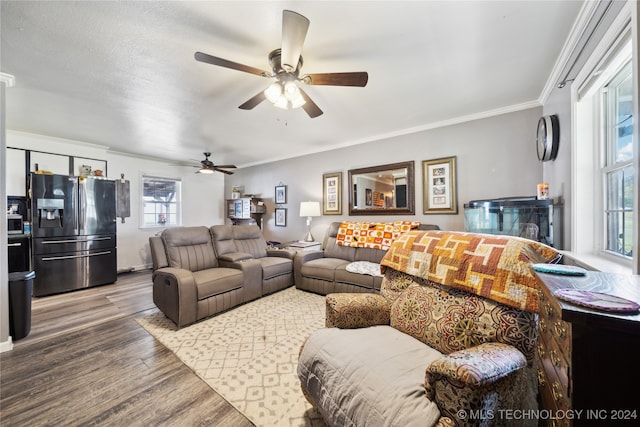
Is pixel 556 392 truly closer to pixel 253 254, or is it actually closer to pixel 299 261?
pixel 299 261

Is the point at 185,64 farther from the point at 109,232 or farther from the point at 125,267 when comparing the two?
the point at 125,267

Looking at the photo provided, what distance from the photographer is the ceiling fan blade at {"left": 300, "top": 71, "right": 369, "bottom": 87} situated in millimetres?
1692

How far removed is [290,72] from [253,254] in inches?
110

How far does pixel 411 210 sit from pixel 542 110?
1831 millimetres

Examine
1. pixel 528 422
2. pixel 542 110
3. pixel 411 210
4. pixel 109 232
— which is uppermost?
pixel 542 110

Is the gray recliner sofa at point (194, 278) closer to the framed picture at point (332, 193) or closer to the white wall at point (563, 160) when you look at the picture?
the framed picture at point (332, 193)

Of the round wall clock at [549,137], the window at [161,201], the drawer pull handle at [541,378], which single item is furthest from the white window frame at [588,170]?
the window at [161,201]

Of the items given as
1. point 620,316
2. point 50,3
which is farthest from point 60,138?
point 620,316

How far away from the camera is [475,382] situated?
787 mm

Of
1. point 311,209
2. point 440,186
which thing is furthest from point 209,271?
point 440,186

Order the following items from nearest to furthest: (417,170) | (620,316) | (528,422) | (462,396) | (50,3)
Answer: (620,316) → (462,396) → (528,422) → (50,3) → (417,170)

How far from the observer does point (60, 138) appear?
3.86 metres

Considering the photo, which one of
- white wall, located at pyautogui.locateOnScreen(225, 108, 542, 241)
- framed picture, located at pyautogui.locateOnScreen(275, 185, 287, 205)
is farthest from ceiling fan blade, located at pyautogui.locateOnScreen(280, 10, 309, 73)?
framed picture, located at pyautogui.locateOnScreen(275, 185, 287, 205)

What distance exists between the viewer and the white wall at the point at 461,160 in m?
2.82
